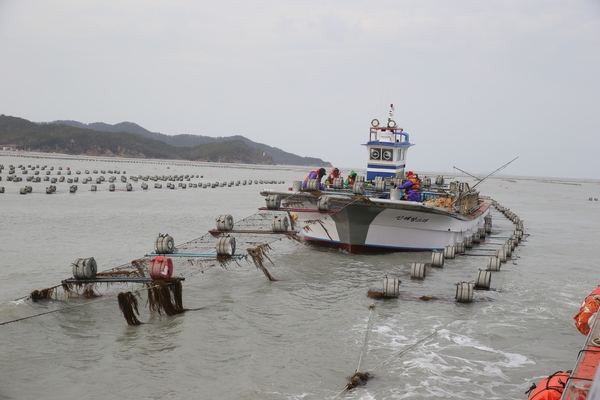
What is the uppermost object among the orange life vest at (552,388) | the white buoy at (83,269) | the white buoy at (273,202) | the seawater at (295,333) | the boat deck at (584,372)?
the white buoy at (273,202)

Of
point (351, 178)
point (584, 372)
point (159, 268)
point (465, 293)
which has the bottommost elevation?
point (465, 293)

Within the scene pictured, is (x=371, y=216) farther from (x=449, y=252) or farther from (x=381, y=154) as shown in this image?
(x=381, y=154)

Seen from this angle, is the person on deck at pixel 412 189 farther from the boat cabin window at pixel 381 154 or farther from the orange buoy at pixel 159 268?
the orange buoy at pixel 159 268

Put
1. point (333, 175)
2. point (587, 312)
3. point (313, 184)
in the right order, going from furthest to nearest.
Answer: point (333, 175) → point (313, 184) → point (587, 312)

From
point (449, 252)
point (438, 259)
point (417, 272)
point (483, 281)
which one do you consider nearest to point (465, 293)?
point (483, 281)

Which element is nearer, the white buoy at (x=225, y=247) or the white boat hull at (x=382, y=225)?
the white buoy at (x=225, y=247)

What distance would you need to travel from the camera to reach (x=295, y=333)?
41.0 ft

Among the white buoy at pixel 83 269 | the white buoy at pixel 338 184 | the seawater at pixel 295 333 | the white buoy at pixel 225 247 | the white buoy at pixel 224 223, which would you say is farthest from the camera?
the white buoy at pixel 338 184

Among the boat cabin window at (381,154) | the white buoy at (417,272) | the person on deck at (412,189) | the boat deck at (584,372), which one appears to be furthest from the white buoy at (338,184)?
the boat deck at (584,372)

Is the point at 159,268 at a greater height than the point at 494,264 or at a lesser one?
greater

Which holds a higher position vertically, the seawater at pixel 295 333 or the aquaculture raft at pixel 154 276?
the aquaculture raft at pixel 154 276

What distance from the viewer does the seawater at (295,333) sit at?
9742 millimetres

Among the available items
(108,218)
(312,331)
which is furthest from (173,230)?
(312,331)

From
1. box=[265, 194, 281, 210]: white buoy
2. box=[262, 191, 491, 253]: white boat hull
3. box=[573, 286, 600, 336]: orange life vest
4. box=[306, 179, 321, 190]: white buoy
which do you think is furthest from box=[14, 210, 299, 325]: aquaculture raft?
box=[573, 286, 600, 336]: orange life vest
